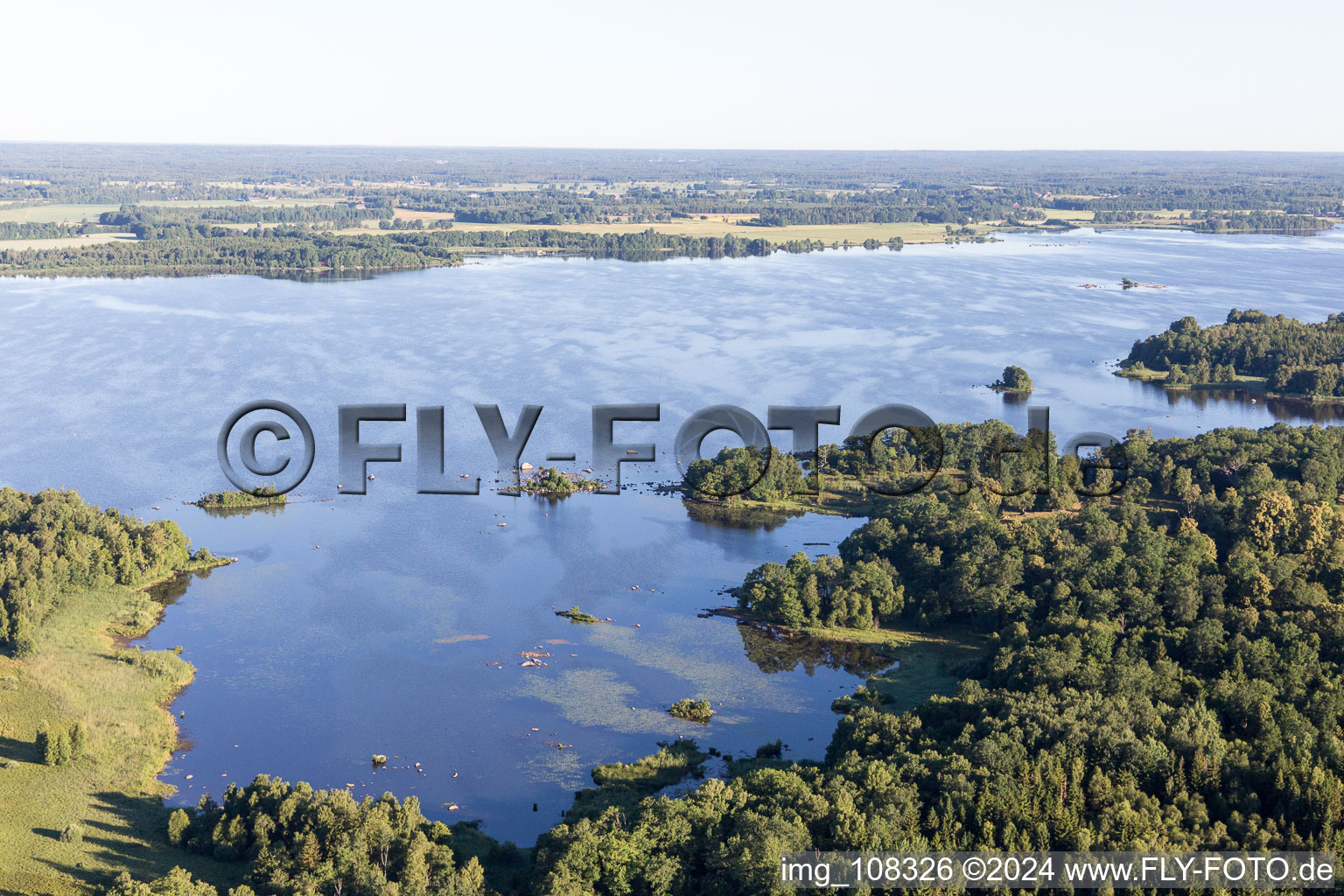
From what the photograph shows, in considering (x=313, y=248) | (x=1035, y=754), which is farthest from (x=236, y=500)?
(x=313, y=248)

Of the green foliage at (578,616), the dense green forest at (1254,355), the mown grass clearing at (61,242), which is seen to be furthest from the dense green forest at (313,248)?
the green foliage at (578,616)

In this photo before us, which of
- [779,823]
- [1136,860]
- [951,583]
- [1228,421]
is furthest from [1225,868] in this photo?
[1228,421]

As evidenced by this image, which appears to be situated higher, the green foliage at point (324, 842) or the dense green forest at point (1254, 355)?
the dense green forest at point (1254, 355)

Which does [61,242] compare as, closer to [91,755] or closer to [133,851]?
[91,755]

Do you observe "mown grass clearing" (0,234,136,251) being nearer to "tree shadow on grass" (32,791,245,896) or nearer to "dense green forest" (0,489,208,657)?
"dense green forest" (0,489,208,657)

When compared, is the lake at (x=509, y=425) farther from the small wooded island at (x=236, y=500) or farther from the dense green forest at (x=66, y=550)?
the dense green forest at (x=66, y=550)

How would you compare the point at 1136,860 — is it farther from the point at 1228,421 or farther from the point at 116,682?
the point at 1228,421

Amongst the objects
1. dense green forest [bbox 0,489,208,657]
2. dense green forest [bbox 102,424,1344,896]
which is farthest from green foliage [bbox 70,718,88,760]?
dense green forest [bbox 0,489,208,657]
